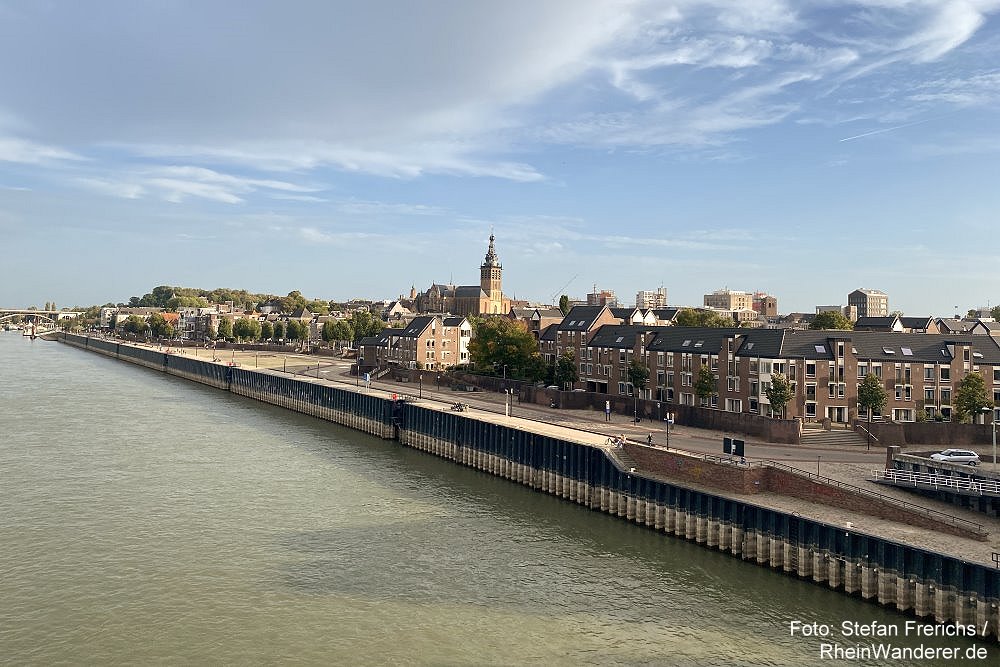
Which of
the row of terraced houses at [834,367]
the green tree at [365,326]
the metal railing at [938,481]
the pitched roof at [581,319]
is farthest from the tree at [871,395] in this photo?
the green tree at [365,326]

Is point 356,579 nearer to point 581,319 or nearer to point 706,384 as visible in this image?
point 706,384

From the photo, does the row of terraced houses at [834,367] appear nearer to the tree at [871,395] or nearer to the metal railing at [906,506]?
the tree at [871,395]

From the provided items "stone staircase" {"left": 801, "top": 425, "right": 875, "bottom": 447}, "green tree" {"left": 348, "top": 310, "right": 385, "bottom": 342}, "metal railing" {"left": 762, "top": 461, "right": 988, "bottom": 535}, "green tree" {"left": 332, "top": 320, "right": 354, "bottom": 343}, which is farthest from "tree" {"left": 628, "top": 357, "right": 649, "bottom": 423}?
"green tree" {"left": 332, "top": 320, "right": 354, "bottom": 343}

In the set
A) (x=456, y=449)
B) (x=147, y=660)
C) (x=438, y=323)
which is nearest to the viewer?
(x=147, y=660)

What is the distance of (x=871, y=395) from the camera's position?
6981 centimetres

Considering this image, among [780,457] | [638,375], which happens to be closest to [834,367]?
[780,457]

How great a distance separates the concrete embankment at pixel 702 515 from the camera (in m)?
32.9

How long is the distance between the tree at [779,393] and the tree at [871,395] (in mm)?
6873

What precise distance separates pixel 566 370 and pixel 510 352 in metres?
10.6

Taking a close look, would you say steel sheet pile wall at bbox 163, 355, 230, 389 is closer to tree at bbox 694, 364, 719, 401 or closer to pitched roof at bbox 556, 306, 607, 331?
pitched roof at bbox 556, 306, 607, 331

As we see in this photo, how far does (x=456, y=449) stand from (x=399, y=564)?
29.7 m

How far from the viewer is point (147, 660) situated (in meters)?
30.1

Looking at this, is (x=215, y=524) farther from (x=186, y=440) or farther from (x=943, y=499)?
(x=943, y=499)

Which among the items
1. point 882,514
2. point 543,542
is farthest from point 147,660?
point 882,514
